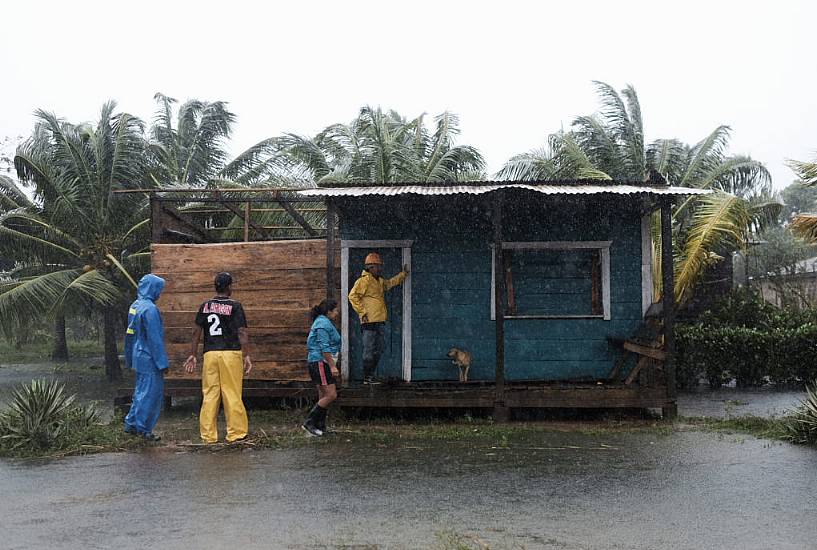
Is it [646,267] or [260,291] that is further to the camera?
[646,267]

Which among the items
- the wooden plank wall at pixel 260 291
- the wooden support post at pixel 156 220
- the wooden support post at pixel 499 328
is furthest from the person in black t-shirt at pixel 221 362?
the wooden support post at pixel 156 220

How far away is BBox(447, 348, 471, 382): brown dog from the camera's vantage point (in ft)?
38.4

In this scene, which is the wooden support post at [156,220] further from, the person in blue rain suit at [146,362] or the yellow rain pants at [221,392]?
the yellow rain pants at [221,392]

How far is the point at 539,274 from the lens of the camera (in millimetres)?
12180

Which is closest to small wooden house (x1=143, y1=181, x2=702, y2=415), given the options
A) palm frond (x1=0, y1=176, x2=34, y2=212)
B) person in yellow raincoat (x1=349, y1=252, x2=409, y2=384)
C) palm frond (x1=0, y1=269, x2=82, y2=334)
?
person in yellow raincoat (x1=349, y1=252, x2=409, y2=384)

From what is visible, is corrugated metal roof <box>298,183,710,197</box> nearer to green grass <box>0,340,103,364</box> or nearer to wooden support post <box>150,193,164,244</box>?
wooden support post <box>150,193,164,244</box>

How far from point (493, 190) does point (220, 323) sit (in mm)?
3631

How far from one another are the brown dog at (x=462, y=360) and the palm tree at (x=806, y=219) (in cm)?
549

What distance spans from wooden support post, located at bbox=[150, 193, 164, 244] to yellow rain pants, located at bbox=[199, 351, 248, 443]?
4.00 meters

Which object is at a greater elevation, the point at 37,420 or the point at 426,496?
the point at 37,420

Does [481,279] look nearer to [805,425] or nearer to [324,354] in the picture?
[324,354]

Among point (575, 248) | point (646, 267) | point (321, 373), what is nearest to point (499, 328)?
point (575, 248)

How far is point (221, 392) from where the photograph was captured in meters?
9.09

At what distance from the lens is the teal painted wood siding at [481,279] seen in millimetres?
12109
